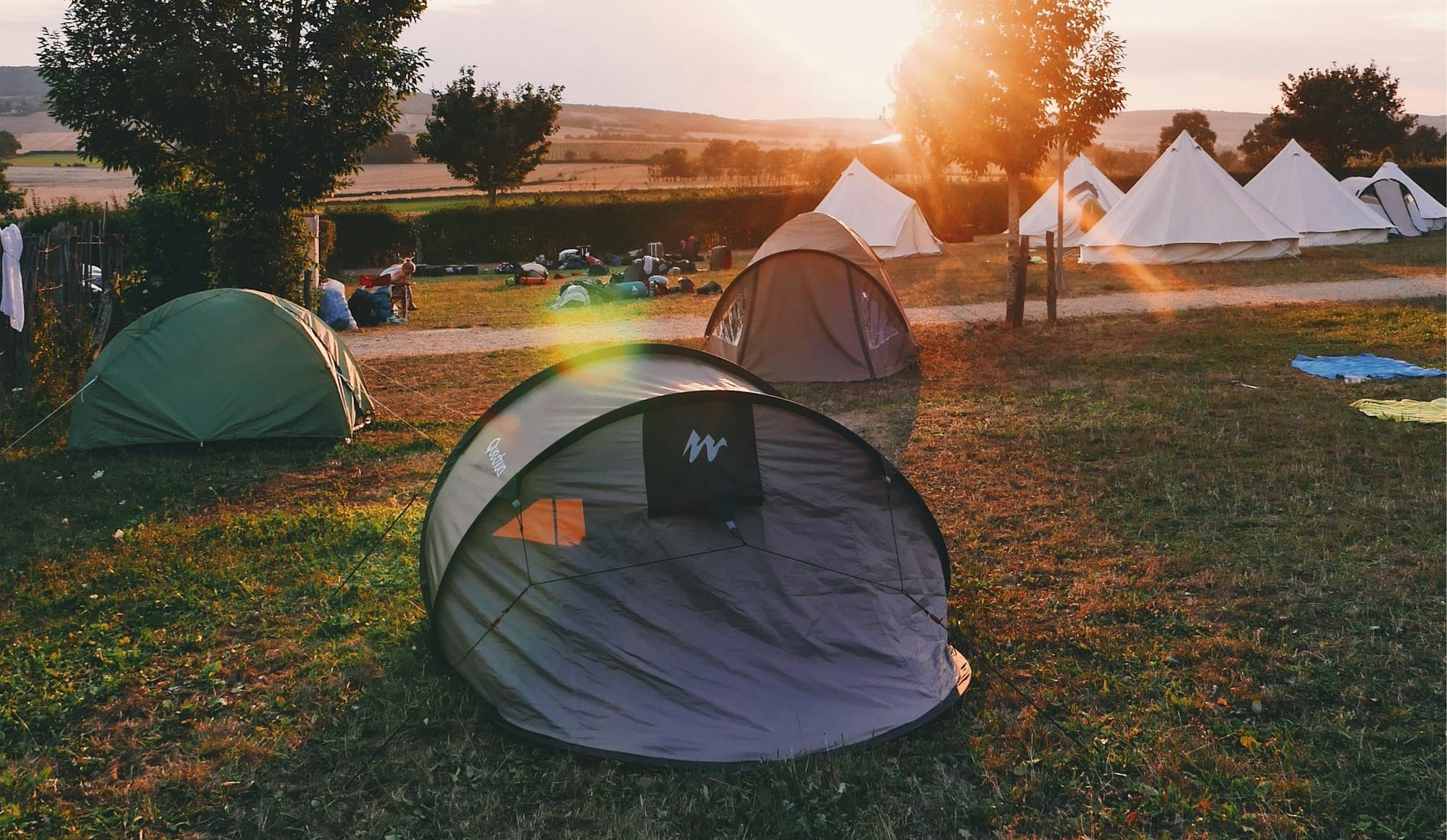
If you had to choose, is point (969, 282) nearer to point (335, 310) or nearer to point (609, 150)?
point (335, 310)

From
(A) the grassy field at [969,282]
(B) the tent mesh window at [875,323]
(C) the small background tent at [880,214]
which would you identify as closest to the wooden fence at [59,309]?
(A) the grassy field at [969,282]

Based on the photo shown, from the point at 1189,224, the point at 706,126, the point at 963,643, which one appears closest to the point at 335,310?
the point at 963,643

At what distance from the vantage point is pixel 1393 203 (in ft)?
97.9

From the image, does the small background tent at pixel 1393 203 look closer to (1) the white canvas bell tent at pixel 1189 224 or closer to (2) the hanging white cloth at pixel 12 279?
(1) the white canvas bell tent at pixel 1189 224

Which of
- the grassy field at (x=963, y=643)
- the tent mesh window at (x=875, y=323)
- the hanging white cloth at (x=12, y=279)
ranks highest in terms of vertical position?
the hanging white cloth at (x=12, y=279)

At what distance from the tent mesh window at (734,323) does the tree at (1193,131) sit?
2202 inches

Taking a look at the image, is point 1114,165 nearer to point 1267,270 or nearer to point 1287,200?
point 1287,200

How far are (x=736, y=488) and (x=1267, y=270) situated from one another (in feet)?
67.4

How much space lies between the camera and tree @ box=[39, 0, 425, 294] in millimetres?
12766

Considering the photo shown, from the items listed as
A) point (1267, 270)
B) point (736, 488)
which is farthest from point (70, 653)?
point (1267, 270)

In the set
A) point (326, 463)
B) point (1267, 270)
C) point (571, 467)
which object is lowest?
point (326, 463)

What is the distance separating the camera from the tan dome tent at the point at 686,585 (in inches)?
169

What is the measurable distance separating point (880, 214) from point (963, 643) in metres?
25.0

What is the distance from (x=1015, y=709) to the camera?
442 cm
